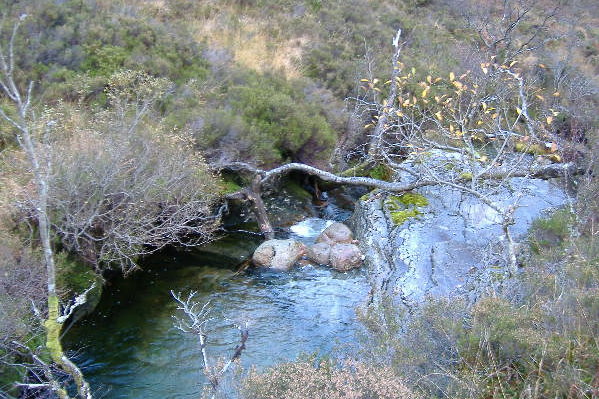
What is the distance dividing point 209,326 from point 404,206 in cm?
457

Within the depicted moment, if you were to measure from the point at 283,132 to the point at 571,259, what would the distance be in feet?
24.8

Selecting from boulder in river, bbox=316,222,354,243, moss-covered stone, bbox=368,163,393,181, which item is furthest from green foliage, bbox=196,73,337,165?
boulder in river, bbox=316,222,354,243

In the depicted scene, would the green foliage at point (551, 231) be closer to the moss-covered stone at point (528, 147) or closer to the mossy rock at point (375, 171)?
the moss-covered stone at point (528, 147)

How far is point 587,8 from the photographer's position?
2797cm

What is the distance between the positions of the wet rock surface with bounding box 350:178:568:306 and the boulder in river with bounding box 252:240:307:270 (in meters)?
1.30

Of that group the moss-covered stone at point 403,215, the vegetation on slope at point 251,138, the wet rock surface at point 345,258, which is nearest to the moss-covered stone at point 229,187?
the vegetation on slope at point 251,138

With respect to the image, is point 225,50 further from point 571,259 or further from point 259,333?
point 571,259

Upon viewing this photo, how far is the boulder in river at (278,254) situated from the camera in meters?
9.98

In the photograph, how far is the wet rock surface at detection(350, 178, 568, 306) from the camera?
25.1 ft

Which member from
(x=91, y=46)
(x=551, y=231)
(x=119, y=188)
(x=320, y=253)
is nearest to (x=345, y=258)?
(x=320, y=253)

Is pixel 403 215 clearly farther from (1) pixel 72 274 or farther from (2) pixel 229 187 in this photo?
(1) pixel 72 274

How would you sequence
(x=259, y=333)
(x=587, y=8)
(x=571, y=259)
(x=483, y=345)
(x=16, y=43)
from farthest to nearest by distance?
(x=587, y=8) → (x=16, y=43) → (x=259, y=333) → (x=571, y=259) → (x=483, y=345)

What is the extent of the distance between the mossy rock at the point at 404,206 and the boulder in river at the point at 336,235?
0.96 m

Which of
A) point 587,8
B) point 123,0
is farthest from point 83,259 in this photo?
point 587,8
